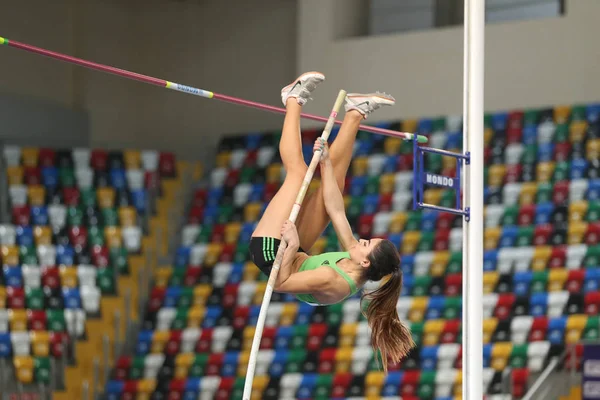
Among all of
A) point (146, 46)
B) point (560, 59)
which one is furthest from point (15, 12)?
point (560, 59)

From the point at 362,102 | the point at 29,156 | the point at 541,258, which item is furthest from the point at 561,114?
the point at 362,102

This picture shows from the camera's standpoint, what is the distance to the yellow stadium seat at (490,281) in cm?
1041

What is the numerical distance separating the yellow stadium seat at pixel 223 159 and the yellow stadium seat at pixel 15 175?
7.14 ft

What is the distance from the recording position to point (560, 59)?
11.4 meters

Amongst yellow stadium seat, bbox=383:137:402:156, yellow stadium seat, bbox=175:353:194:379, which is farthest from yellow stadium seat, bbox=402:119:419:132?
yellow stadium seat, bbox=175:353:194:379

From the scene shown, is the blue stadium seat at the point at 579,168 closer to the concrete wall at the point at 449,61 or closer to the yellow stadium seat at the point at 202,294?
the concrete wall at the point at 449,61

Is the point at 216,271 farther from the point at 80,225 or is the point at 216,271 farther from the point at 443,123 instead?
the point at 443,123

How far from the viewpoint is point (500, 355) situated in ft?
32.1

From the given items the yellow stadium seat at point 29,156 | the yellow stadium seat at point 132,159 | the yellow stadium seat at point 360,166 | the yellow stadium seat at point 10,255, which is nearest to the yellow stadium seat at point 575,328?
the yellow stadium seat at point 360,166

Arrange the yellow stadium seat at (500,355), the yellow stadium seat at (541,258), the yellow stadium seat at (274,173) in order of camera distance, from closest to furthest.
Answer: the yellow stadium seat at (500,355) < the yellow stadium seat at (541,258) < the yellow stadium seat at (274,173)

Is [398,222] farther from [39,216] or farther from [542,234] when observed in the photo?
[39,216]

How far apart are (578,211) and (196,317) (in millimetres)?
3863

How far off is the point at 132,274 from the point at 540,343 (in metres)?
4.55

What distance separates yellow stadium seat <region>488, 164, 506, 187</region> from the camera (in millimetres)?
11227
